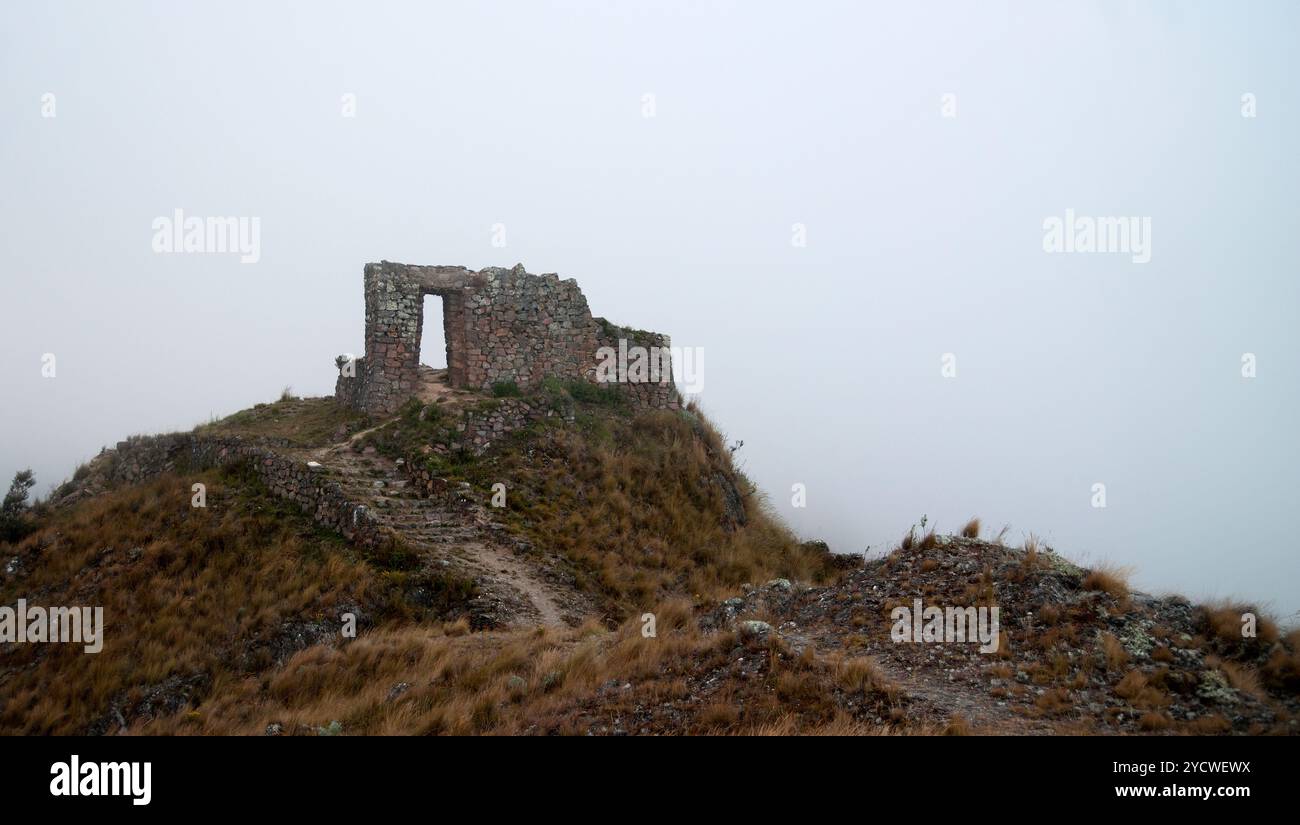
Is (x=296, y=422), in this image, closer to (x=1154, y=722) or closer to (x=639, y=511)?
(x=639, y=511)

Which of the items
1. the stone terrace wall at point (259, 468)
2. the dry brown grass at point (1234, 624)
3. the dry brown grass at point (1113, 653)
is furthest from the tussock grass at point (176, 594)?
the dry brown grass at point (1234, 624)

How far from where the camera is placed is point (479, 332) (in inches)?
779

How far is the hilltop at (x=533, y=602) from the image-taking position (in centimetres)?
828

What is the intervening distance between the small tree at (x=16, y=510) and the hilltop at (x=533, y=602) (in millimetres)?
356

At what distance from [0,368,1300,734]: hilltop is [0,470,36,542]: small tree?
356mm

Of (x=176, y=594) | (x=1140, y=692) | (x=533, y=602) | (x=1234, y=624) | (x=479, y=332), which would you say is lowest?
(x=533, y=602)

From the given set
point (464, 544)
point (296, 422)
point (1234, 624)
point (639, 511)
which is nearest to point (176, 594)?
point (464, 544)

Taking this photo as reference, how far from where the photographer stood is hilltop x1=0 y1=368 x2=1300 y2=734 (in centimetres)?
828

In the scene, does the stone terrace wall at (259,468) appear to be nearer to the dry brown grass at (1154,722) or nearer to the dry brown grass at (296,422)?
the dry brown grass at (296,422)

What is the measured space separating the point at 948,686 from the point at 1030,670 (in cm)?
99

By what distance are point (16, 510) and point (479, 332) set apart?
490 inches

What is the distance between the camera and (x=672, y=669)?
930 cm

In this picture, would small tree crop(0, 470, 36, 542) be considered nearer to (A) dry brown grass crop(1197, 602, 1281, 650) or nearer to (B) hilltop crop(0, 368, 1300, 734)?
(B) hilltop crop(0, 368, 1300, 734)
